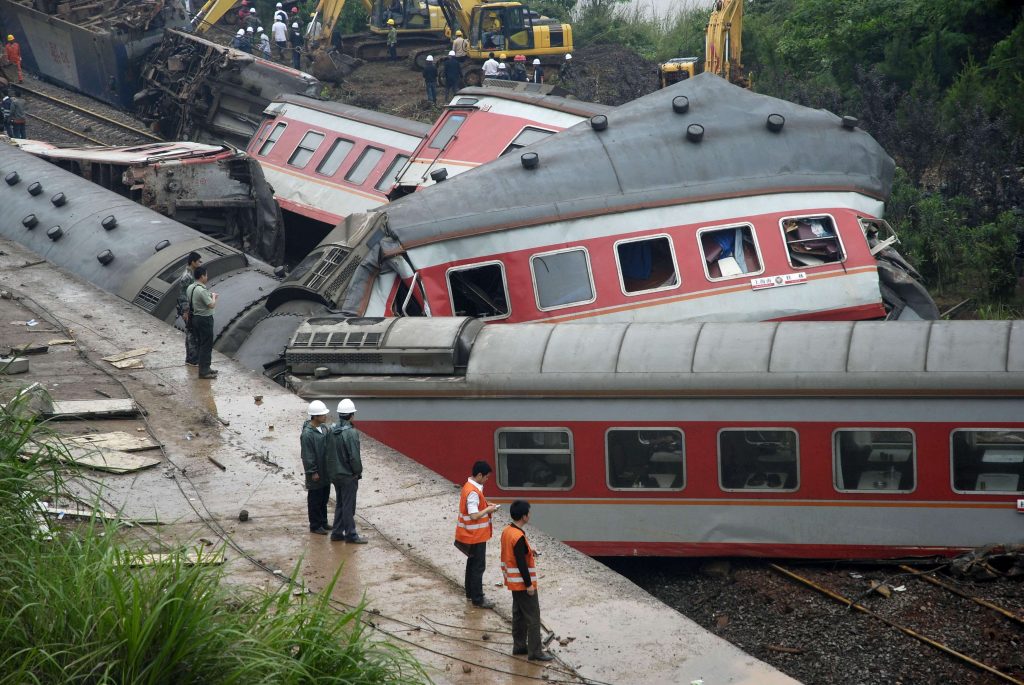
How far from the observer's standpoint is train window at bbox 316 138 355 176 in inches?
973

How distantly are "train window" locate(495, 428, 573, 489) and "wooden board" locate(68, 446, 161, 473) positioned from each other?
357 cm

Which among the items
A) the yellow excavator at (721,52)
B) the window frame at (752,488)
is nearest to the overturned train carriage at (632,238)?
the window frame at (752,488)

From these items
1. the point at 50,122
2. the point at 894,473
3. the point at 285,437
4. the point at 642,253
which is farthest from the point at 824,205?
the point at 50,122

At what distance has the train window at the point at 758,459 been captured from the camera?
43.9ft

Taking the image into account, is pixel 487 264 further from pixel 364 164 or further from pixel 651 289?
pixel 364 164

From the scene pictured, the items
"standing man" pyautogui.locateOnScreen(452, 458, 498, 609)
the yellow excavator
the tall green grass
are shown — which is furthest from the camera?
the yellow excavator

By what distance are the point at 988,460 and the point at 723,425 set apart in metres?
2.57

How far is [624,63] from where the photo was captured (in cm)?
3856

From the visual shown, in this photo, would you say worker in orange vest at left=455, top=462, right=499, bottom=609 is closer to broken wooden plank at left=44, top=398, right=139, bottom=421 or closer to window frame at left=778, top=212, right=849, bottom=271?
broken wooden plank at left=44, top=398, right=139, bottom=421

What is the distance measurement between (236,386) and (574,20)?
31618 mm

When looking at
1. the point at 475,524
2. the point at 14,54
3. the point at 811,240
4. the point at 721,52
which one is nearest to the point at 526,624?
the point at 475,524

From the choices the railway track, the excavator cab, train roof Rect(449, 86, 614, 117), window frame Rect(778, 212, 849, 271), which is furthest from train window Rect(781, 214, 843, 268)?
the excavator cab

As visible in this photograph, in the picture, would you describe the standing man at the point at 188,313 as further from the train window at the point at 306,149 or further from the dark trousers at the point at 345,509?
the train window at the point at 306,149

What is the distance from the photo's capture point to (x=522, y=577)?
9.00 meters
